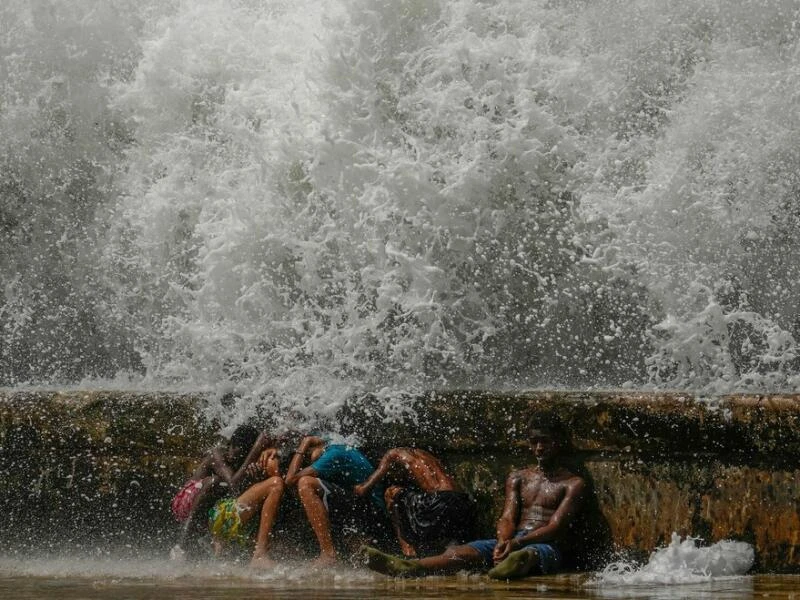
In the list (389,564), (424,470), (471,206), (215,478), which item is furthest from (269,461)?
(471,206)

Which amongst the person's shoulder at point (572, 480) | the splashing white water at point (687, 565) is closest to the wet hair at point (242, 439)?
the person's shoulder at point (572, 480)

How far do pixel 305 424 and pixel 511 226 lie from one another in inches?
67.5

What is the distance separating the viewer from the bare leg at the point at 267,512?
4.86 m

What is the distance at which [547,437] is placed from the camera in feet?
15.4

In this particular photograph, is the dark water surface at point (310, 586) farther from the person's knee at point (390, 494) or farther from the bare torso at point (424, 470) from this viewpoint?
the bare torso at point (424, 470)

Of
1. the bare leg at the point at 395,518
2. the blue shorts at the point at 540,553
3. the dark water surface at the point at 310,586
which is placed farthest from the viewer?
the bare leg at the point at 395,518

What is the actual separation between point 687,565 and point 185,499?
77.1 inches

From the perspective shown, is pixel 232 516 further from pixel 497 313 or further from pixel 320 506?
pixel 497 313

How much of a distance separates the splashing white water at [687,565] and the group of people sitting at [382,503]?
0.85 feet

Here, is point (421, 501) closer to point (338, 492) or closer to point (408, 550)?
point (408, 550)

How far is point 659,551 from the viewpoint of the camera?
462 centimetres

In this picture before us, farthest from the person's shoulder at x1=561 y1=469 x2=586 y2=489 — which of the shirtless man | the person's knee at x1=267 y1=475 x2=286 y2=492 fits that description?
the person's knee at x1=267 y1=475 x2=286 y2=492

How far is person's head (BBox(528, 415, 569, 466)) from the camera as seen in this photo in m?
4.68

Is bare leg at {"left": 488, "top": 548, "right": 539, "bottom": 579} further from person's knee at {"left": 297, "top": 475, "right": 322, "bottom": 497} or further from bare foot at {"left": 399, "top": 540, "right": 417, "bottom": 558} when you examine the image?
A: person's knee at {"left": 297, "top": 475, "right": 322, "bottom": 497}
